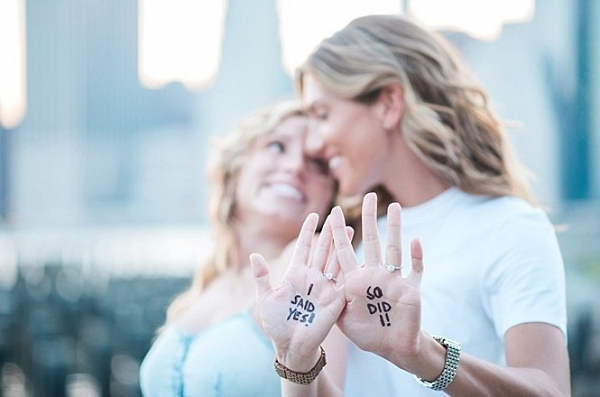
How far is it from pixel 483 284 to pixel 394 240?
1.02ft

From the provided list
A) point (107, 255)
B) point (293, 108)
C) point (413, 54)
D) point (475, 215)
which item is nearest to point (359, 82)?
point (413, 54)

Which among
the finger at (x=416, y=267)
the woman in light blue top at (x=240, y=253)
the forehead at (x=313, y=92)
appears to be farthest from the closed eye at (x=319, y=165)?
the finger at (x=416, y=267)

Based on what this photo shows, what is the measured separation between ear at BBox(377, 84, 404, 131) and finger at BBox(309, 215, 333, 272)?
0.40 m

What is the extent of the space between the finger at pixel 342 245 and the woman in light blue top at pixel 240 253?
504 mm

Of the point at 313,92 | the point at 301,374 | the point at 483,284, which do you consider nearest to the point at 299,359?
the point at 301,374

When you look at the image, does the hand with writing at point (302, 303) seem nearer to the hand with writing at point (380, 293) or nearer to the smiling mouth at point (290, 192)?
the hand with writing at point (380, 293)

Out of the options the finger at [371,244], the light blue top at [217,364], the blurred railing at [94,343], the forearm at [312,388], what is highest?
the finger at [371,244]

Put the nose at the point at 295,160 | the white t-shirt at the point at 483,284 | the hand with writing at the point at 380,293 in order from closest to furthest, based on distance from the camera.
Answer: the hand with writing at the point at 380,293 < the white t-shirt at the point at 483,284 < the nose at the point at 295,160

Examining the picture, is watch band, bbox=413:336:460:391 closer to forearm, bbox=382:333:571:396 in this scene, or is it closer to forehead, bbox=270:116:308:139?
forearm, bbox=382:333:571:396

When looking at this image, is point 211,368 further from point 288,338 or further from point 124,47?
point 124,47

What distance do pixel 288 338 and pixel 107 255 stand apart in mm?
16652

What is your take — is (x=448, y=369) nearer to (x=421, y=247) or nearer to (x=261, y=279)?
(x=421, y=247)

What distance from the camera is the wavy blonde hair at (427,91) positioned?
195cm

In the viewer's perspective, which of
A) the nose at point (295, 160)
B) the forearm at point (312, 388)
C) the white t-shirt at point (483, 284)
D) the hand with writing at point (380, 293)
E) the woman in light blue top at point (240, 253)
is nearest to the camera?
the hand with writing at point (380, 293)
